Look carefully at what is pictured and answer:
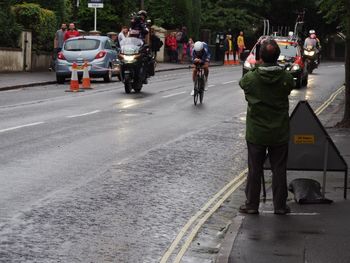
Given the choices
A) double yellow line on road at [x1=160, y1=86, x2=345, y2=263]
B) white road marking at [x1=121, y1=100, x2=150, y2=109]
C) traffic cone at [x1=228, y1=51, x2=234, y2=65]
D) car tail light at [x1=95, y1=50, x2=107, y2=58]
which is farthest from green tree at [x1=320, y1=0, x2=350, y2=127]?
traffic cone at [x1=228, y1=51, x2=234, y2=65]

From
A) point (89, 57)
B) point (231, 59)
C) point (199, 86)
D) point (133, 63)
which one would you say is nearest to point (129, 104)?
point (199, 86)

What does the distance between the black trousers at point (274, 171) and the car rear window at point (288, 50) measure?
22.0 meters

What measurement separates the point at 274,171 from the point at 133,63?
1659cm

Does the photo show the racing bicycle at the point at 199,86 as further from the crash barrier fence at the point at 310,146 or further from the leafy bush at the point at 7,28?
the leafy bush at the point at 7,28

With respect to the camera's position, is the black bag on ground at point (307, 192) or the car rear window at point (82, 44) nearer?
the black bag on ground at point (307, 192)

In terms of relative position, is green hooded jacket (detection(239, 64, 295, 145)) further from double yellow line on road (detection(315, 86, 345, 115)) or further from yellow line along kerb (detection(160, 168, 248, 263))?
double yellow line on road (detection(315, 86, 345, 115))

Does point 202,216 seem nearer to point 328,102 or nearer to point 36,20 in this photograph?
point 328,102

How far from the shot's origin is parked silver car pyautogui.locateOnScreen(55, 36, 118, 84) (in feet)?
101

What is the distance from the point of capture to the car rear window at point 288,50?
101ft

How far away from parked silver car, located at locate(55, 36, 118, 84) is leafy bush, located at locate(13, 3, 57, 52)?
4911mm

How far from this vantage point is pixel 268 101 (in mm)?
8945

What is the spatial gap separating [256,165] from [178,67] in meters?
37.1

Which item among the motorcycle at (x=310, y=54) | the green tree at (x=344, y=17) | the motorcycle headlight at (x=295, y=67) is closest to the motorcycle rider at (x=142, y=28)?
the motorcycle headlight at (x=295, y=67)

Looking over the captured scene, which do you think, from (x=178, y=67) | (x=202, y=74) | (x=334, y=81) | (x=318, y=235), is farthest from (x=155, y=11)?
(x=318, y=235)
